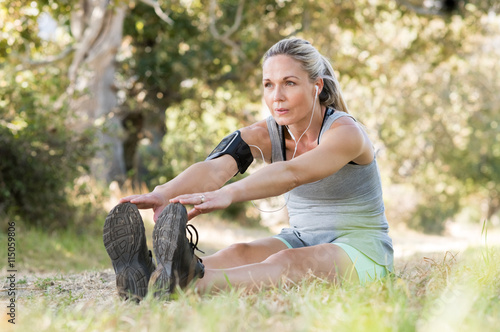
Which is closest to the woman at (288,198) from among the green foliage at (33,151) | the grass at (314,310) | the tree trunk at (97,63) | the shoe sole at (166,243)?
the shoe sole at (166,243)

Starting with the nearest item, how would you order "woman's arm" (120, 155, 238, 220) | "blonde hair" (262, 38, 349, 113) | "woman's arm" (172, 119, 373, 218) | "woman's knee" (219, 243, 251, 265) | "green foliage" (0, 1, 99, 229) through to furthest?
"woman's arm" (172, 119, 373, 218) < "woman's arm" (120, 155, 238, 220) < "woman's knee" (219, 243, 251, 265) < "blonde hair" (262, 38, 349, 113) < "green foliage" (0, 1, 99, 229)

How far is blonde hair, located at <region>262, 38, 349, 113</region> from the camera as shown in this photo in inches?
127

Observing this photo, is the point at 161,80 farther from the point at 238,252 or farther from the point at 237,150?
the point at 238,252

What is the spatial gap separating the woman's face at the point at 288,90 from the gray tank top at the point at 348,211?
17 centimetres

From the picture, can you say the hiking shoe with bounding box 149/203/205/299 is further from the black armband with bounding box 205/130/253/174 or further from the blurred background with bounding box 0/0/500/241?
the blurred background with bounding box 0/0/500/241

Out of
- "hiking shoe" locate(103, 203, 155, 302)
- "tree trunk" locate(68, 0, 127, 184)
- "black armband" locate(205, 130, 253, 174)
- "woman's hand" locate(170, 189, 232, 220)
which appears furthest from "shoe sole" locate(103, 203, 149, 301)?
"tree trunk" locate(68, 0, 127, 184)

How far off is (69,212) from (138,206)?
18.2 ft

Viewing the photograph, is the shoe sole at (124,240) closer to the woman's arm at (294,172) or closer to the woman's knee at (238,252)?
the woman's arm at (294,172)

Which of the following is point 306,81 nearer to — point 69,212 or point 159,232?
point 159,232

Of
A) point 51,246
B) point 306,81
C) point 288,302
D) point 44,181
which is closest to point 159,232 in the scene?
point 288,302

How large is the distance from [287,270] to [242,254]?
16.9 inches

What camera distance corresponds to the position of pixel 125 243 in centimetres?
261

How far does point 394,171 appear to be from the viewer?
2127 cm

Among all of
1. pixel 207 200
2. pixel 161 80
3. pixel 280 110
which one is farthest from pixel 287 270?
pixel 161 80
